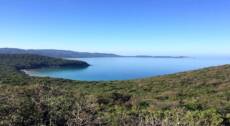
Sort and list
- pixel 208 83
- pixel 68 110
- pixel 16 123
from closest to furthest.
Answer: pixel 16 123 < pixel 68 110 < pixel 208 83

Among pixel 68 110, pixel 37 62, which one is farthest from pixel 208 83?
pixel 37 62

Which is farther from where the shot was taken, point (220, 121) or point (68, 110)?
point (220, 121)

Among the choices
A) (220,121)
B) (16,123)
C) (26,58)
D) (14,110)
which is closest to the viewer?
(16,123)

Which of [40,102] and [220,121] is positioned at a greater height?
[40,102]

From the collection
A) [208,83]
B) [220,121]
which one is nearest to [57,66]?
[208,83]

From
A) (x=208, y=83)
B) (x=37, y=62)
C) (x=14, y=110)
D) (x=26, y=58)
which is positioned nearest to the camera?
(x=14, y=110)

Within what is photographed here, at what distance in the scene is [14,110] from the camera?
595 cm

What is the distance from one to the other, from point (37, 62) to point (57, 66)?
1024 centimetres

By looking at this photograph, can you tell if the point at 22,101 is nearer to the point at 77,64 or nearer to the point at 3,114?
the point at 3,114

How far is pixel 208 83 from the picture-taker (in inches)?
1228

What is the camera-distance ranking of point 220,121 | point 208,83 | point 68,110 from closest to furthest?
1. point 68,110
2. point 220,121
3. point 208,83

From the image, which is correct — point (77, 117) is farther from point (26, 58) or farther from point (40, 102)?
point (26, 58)

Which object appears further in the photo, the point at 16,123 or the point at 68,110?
the point at 68,110

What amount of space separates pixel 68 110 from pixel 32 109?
781mm
